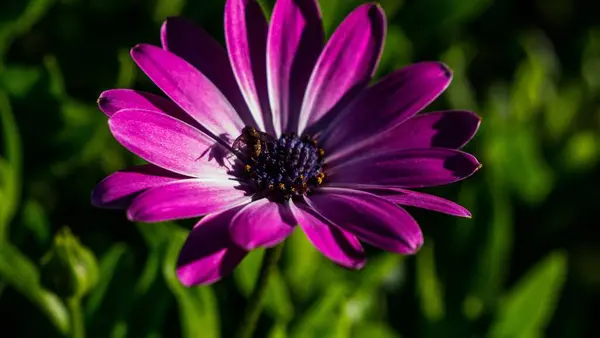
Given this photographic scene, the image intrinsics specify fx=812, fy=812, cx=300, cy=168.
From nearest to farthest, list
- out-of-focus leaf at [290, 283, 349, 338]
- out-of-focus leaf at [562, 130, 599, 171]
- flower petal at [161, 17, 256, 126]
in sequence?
flower petal at [161, 17, 256, 126] < out-of-focus leaf at [290, 283, 349, 338] < out-of-focus leaf at [562, 130, 599, 171]

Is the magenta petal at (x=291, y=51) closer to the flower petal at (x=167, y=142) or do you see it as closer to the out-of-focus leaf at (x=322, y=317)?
the flower petal at (x=167, y=142)

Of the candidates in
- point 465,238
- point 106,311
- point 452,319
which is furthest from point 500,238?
point 106,311

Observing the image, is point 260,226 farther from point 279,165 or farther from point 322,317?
point 322,317

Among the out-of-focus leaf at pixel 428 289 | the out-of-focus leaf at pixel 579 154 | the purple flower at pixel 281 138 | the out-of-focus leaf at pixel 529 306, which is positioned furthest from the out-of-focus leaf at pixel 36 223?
the out-of-focus leaf at pixel 579 154

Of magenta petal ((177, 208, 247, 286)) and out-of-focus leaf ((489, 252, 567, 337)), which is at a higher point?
magenta petal ((177, 208, 247, 286))

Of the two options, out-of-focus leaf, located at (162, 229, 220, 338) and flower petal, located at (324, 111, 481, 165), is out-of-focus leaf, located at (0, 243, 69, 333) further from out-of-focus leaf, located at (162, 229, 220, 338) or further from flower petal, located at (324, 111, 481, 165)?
flower petal, located at (324, 111, 481, 165)

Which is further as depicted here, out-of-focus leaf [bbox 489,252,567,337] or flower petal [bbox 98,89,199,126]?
out-of-focus leaf [bbox 489,252,567,337]

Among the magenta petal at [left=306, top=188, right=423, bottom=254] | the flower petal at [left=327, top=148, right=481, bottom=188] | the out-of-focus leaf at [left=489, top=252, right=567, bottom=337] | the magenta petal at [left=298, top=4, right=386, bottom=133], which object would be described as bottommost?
the out-of-focus leaf at [left=489, top=252, right=567, bottom=337]

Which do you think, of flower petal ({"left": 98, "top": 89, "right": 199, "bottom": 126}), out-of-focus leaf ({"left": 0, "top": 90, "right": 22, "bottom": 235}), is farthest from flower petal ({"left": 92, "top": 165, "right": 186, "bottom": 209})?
out-of-focus leaf ({"left": 0, "top": 90, "right": 22, "bottom": 235})

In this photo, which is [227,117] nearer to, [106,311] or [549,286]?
[106,311]
